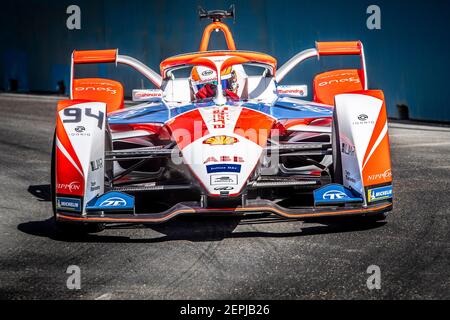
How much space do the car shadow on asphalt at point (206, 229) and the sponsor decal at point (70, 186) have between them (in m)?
0.39

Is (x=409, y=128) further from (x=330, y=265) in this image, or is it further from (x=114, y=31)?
(x=114, y=31)

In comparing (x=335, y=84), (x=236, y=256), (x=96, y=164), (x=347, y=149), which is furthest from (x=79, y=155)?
(x=335, y=84)

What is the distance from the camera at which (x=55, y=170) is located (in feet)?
20.5

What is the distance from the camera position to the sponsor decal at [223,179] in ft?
19.0

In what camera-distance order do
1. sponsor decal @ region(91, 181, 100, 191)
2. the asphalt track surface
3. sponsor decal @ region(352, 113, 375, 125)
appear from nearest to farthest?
the asphalt track surface
sponsor decal @ region(91, 181, 100, 191)
sponsor decal @ region(352, 113, 375, 125)

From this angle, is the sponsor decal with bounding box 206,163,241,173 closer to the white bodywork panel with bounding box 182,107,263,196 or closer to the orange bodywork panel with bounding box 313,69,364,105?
the white bodywork panel with bounding box 182,107,263,196

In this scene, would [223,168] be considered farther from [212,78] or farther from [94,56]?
[94,56]

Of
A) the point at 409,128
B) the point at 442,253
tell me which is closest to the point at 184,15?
the point at 409,128

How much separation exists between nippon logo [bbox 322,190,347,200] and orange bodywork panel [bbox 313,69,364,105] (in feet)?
7.38

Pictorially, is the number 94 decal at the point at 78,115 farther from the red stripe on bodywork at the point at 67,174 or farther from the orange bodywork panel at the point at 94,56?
the orange bodywork panel at the point at 94,56

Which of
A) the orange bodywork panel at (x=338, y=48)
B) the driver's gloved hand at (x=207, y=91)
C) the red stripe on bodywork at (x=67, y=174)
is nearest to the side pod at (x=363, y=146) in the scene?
the driver's gloved hand at (x=207, y=91)

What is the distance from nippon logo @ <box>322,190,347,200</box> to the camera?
6023 millimetres

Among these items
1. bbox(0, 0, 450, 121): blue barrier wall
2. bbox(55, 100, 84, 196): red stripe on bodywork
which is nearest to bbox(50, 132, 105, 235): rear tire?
bbox(55, 100, 84, 196): red stripe on bodywork

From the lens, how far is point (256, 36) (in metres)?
15.5
